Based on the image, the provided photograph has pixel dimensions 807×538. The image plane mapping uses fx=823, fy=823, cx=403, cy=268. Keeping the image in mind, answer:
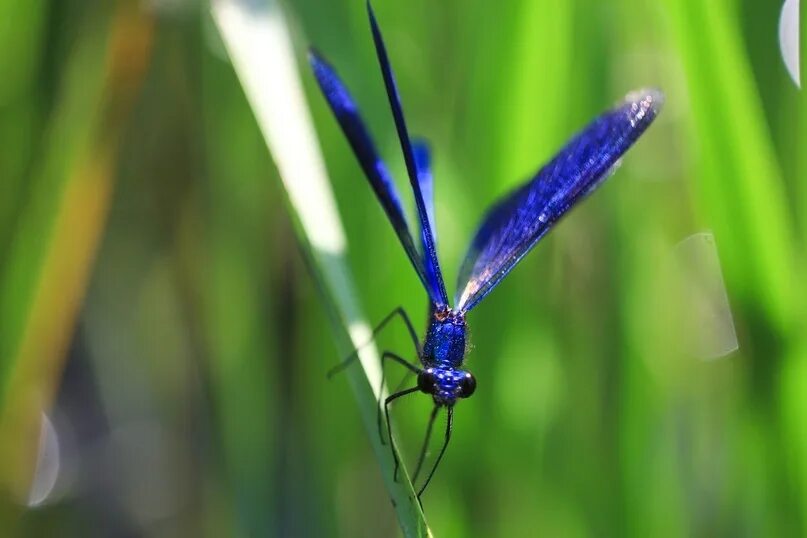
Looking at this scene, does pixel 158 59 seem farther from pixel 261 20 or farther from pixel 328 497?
pixel 328 497

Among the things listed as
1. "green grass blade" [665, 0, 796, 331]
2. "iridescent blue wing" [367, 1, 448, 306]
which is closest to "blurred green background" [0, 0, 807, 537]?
"green grass blade" [665, 0, 796, 331]

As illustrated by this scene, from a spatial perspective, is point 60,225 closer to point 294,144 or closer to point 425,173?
point 294,144

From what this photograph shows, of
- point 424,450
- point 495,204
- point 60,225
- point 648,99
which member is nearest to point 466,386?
point 424,450

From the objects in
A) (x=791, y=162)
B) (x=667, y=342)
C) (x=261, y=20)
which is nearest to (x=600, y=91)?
(x=791, y=162)

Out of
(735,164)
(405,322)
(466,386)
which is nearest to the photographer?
(735,164)

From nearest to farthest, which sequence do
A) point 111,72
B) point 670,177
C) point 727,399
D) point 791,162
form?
point 791,162
point 727,399
point 111,72
point 670,177
